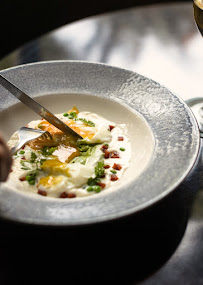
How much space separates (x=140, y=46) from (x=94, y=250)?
1.50 meters

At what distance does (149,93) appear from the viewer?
1.97m

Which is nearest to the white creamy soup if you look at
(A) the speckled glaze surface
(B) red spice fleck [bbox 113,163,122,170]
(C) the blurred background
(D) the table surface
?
(B) red spice fleck [bbox 113,163,122,170]

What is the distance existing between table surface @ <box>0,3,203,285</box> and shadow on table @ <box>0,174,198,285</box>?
937mm

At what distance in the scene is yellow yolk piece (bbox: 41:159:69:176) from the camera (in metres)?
1.61

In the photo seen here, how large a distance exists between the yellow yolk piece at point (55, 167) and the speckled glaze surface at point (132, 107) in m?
0.22

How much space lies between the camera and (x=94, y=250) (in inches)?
54.2

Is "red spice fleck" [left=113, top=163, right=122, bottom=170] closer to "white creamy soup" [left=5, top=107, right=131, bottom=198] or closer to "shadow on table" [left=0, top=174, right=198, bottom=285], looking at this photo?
"white creamy soup" [left=5, top=107, right=131, bottom=198]

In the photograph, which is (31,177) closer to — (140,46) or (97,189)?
(97,189)

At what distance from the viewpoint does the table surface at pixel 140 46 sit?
7.71ft

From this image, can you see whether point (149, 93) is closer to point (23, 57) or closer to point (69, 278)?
point (23, 57)

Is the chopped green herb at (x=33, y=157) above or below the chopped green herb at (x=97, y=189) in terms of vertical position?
below

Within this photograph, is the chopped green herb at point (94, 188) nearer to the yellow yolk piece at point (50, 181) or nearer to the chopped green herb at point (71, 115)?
the yellow yolk piece at point (50, 181)

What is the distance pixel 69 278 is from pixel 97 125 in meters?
0.82

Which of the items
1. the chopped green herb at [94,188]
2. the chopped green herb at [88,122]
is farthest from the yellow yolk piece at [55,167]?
the chopped green herb at [88,122]
